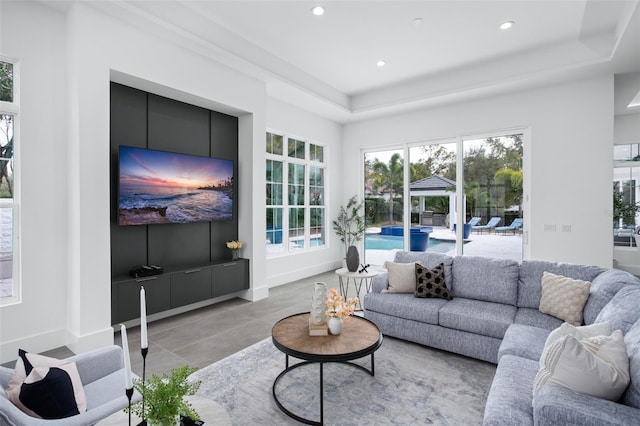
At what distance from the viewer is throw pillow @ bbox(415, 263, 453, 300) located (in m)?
3.43

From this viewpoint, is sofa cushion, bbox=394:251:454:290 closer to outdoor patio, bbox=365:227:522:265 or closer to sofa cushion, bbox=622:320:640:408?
sofa cushion, bbox=622:320:640:408

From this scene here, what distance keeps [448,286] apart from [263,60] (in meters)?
3.81

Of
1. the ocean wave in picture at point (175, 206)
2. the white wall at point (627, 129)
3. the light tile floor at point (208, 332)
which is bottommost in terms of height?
the light tile floor at point (208, 332)

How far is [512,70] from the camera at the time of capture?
15.9 feet

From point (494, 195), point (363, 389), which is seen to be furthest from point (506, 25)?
point (363, 389)

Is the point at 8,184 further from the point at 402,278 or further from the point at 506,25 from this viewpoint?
the point at 506,25

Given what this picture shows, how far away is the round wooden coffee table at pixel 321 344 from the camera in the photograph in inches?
85.1

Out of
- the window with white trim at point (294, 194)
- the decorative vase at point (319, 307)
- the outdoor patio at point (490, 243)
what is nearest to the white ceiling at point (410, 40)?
the window with white trim at point (294, 194)

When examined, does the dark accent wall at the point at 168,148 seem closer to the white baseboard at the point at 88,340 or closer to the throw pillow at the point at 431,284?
the white baseboard at the point at 88,340

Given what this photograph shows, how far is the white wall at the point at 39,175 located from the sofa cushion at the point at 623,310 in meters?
4.57

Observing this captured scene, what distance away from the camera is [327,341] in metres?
2.39

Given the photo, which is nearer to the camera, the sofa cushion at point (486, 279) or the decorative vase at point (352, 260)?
the sofa cushion at point (486, 279)

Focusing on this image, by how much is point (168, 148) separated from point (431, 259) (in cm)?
352

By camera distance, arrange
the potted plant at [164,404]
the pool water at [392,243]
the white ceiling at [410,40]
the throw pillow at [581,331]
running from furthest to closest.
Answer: the pool water at [392,243]
the white ceiling at [410,40]
the throw pillow at [581,331]
the potted plant at [164,404]
